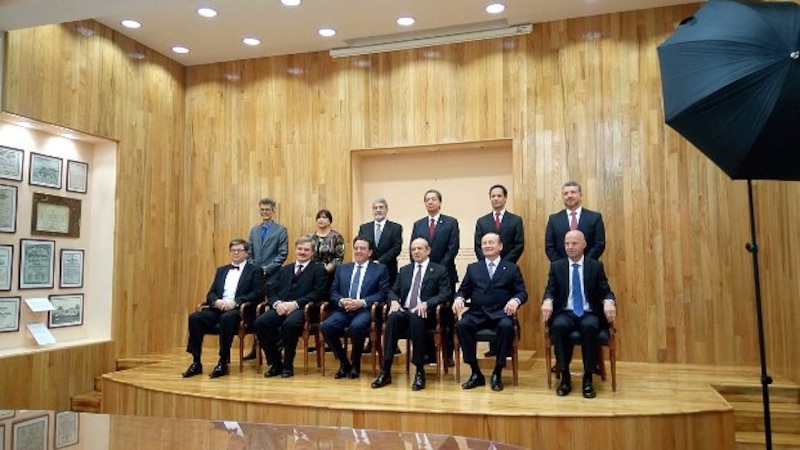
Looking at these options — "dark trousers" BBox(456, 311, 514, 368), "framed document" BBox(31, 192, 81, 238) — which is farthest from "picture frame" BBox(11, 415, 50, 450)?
"framed document" BBox(31, 192, 81, 238)

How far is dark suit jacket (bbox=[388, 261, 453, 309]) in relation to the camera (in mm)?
4699

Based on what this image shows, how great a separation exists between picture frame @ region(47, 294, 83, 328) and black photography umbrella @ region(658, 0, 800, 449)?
5668 millimetres

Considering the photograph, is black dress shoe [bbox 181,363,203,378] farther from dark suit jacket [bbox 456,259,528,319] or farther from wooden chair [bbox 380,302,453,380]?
dark suit jacket [bbox 456,259,528,319]

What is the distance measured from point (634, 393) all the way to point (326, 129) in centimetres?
414

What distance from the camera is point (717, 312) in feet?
18.3

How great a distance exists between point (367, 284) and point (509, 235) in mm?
1286

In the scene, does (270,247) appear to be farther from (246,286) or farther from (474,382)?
(474,382)

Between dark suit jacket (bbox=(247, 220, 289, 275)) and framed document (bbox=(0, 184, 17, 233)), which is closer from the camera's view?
framed document (bbox=(0, 184, 17, 233))

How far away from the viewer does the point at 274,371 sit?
16.5ft

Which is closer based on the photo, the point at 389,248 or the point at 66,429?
the point at 66,429

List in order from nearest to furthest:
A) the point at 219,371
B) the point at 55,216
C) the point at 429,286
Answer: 1. the point at 429,286
2. the point at 219,371
3. the point at 55,216

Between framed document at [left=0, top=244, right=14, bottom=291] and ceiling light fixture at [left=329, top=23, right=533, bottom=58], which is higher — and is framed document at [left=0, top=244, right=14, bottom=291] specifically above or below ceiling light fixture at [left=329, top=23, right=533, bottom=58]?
below

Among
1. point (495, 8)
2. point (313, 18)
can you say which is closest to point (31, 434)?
point (313, 18)

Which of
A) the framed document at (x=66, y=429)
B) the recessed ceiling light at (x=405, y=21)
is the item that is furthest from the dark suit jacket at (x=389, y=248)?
the framed document at (x=66, y=429)
